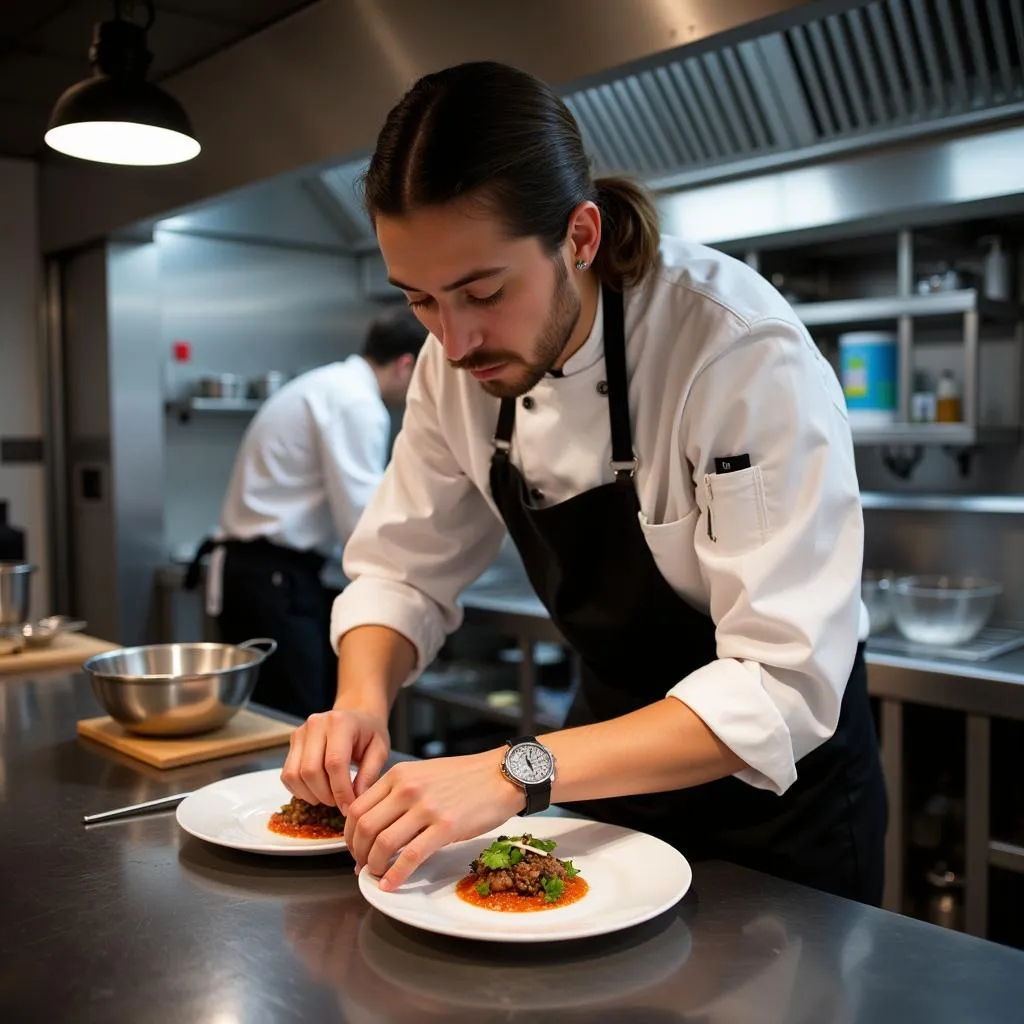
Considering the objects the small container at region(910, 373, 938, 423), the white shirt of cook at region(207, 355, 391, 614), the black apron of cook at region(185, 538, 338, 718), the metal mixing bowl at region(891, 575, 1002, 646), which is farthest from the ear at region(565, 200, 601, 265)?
the black apron of cook at region(185, 538, 338, 718)

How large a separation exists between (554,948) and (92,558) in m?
3.82

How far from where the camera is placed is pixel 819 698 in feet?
3.88

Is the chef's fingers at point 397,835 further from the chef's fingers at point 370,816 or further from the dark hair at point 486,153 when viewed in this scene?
the dark hair at point 486,153

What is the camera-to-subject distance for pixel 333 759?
123cm

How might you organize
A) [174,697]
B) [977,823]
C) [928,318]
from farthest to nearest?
1. [928,318]
2. [977,823]
3. [174,697]

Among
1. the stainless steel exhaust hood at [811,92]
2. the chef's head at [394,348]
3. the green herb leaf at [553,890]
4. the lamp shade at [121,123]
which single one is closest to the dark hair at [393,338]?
the chef's head at [394,348]

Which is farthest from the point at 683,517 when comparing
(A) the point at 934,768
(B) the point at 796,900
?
(A) the point at 934,768

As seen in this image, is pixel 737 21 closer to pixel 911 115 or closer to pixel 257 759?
pixel 911 115

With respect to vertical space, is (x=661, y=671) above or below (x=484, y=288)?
below

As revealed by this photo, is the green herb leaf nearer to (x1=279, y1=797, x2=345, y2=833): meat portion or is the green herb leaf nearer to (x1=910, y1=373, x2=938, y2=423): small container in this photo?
(x1=279, y1=797, x2=345, y2=833): meat portion

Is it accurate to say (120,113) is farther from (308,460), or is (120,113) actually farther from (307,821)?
(308,460)

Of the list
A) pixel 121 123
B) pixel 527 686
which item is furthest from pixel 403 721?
pixel 121 123

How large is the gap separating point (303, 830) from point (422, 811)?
246 mm

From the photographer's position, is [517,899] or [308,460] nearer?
[517,899]
